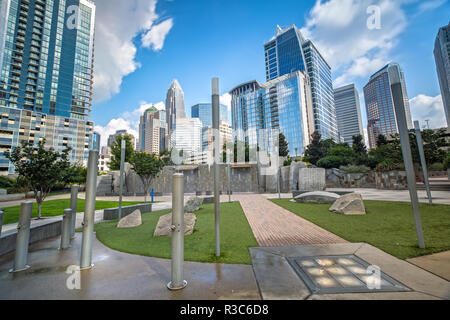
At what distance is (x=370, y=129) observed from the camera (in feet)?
533

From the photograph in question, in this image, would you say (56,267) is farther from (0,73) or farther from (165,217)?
(0,73)

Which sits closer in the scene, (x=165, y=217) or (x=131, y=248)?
(x=131, y=248)

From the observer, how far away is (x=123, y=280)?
9.47ft

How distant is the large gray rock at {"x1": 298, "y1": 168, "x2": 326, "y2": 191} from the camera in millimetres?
21281

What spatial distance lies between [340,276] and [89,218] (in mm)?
4354

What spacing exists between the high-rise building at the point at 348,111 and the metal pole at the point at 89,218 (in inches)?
7820

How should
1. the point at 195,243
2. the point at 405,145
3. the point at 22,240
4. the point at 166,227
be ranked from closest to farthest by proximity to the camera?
the point at 22,240 < the point at 405,145 < the point at 195,243 < the point at 166,227

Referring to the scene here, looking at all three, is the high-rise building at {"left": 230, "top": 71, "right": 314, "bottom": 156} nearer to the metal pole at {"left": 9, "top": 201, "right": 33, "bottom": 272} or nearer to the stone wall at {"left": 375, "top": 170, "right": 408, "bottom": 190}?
the stone wall at {"left": 375, "top": 170, "right": 408, "bottom": 190}

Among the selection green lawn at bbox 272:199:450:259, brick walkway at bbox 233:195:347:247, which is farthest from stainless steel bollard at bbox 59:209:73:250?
green lawn at bbox 272:199:450:259

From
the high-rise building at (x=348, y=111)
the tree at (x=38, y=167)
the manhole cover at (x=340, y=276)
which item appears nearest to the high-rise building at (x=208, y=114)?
the manhole cover at (x=340, y=276)

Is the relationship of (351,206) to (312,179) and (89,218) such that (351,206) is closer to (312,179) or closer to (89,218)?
(89,218)

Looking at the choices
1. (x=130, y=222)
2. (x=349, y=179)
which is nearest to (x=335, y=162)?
(x=349, y=179)
